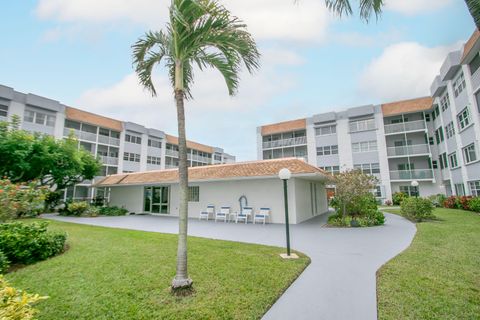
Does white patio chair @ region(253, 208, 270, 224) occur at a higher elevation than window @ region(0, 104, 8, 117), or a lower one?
lower

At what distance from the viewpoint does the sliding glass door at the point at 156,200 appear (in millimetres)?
20058

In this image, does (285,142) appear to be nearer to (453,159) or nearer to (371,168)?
(371,168)

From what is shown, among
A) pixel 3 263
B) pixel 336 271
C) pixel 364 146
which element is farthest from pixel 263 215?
pixel 364 146

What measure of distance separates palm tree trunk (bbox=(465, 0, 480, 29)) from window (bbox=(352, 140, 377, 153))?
1209 inches

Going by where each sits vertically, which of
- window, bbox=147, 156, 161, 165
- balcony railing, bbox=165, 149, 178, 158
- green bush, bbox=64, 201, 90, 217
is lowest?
green bush, bbox=64, 201, 90, 217

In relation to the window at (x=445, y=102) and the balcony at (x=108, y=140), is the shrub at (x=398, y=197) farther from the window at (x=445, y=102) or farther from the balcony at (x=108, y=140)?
the balcony at (x=108, y=140)

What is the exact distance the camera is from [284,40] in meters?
7.24

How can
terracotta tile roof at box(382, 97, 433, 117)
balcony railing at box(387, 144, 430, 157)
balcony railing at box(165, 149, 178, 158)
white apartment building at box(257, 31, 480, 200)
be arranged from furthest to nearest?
balcony railing at box(165, 149, 178, 158), terracotta tile roof at box(382, 97, 433, 117), balcony railing at box(387, 144, 430, 157), white apartment building at box(257, 31, 480, 200)

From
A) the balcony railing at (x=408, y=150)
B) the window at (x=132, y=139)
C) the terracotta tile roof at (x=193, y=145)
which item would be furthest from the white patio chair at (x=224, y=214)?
the terracotta tile roof at (x=193, y=145)

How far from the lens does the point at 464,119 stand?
1962cm

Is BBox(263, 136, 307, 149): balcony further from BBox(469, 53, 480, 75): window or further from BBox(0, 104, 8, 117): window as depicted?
BBox(0, 104, 8, 117): window

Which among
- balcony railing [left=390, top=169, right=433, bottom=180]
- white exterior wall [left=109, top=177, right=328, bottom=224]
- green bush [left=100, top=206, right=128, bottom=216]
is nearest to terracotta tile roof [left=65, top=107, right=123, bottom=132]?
green bush [left=100, top=206, right=128, bottom=216]

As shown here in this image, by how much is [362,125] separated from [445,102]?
892cm

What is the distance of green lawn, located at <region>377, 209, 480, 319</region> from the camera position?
3.79 meters
